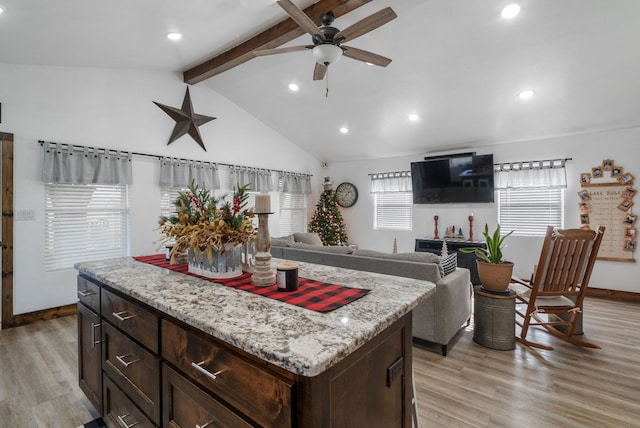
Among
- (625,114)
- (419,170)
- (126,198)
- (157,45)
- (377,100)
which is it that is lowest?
(126,198)

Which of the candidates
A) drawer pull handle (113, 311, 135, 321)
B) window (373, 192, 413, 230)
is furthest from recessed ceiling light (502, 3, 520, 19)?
drawer pull handle (113, 311, 135, 321)

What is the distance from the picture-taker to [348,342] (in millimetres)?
872

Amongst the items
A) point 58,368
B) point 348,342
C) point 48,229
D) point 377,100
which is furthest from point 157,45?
point 348,342

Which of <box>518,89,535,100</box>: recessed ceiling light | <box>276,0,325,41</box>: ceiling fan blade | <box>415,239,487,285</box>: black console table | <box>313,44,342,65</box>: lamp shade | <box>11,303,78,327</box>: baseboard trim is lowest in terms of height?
<box>11,303,78,327</box>: baseboard trim

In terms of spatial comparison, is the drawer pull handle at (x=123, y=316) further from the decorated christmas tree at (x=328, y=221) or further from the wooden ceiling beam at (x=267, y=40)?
the decorated christmas tree at (x=328, y=221)

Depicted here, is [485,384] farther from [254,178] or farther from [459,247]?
[254,178]

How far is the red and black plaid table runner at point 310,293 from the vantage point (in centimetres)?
120

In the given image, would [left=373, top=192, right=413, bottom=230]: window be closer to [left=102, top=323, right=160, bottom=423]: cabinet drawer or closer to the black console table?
the black console table

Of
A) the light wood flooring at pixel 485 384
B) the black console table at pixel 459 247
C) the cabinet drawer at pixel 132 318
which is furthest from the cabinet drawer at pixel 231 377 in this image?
the black console table at pixel 459 247

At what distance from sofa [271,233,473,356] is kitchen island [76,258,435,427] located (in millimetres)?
1288

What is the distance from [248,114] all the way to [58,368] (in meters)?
4.77

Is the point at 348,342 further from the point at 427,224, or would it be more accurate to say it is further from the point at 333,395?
the point at 427,224

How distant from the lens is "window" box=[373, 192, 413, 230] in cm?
646

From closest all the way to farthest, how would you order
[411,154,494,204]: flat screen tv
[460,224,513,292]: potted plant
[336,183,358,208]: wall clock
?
[460,224,513,292]: potted plant, [411,154,494,204]: flat screen tv, [336,183,358,208]: wall clock
